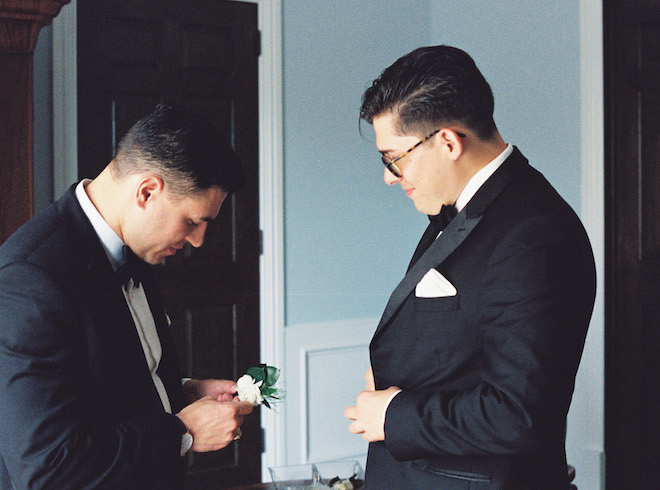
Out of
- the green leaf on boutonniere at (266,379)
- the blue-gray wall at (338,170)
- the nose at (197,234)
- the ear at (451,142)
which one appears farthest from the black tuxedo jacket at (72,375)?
the blue-gray wall at (338,170)

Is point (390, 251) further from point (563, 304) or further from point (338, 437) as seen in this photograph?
point (563, 304)

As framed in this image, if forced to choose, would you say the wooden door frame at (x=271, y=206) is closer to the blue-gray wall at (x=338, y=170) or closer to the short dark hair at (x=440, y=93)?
the blue-gray wall at (x=338, y=170)

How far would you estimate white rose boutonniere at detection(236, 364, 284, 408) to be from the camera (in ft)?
5.83

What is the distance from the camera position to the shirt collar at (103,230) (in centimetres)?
147

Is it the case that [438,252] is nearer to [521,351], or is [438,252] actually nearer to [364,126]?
[521,351]

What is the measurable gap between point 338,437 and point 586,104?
7.55ft

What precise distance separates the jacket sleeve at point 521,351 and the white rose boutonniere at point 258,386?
21.1 inches

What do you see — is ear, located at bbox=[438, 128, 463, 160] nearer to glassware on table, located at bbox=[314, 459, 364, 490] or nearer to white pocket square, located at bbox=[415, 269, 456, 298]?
white pocket square, located at bbox=[415, 269, 456, 298]

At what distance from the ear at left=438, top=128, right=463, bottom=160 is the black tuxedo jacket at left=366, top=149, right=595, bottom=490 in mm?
93

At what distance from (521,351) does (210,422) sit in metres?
0.69

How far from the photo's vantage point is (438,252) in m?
1.42

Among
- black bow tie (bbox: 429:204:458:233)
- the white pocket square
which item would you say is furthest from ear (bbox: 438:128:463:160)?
the white pocket square

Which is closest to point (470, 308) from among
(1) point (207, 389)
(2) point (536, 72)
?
(1) point (207, 389)
